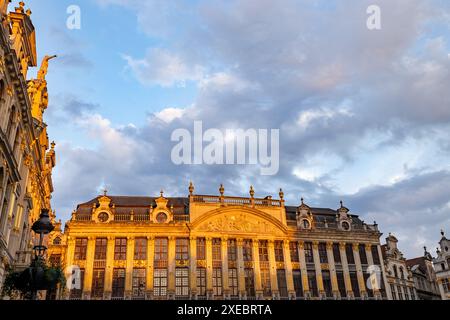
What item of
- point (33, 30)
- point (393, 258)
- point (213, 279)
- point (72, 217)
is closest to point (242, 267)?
point (213, 279)

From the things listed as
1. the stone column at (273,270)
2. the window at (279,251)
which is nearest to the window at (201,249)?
the stone column at (273,270)

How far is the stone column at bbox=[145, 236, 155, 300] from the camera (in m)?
41.6

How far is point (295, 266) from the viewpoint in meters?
47.2

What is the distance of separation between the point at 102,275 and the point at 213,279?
467 inches

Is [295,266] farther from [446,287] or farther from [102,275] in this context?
[446,287]

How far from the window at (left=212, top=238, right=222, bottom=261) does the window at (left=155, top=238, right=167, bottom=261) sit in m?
5.51

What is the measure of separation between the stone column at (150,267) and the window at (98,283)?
4.55 metres

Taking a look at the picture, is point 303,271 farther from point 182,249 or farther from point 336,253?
point 182,249

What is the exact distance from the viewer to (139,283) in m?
42.2

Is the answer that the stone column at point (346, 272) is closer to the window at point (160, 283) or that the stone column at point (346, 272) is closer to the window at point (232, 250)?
the window at point (232, 250)

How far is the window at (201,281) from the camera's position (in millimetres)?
42987

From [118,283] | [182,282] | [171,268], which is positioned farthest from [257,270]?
[118,283]

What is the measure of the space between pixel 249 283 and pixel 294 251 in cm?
719

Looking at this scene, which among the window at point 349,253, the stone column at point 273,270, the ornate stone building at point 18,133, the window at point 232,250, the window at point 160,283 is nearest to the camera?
the ornate stone building at point 18,133
